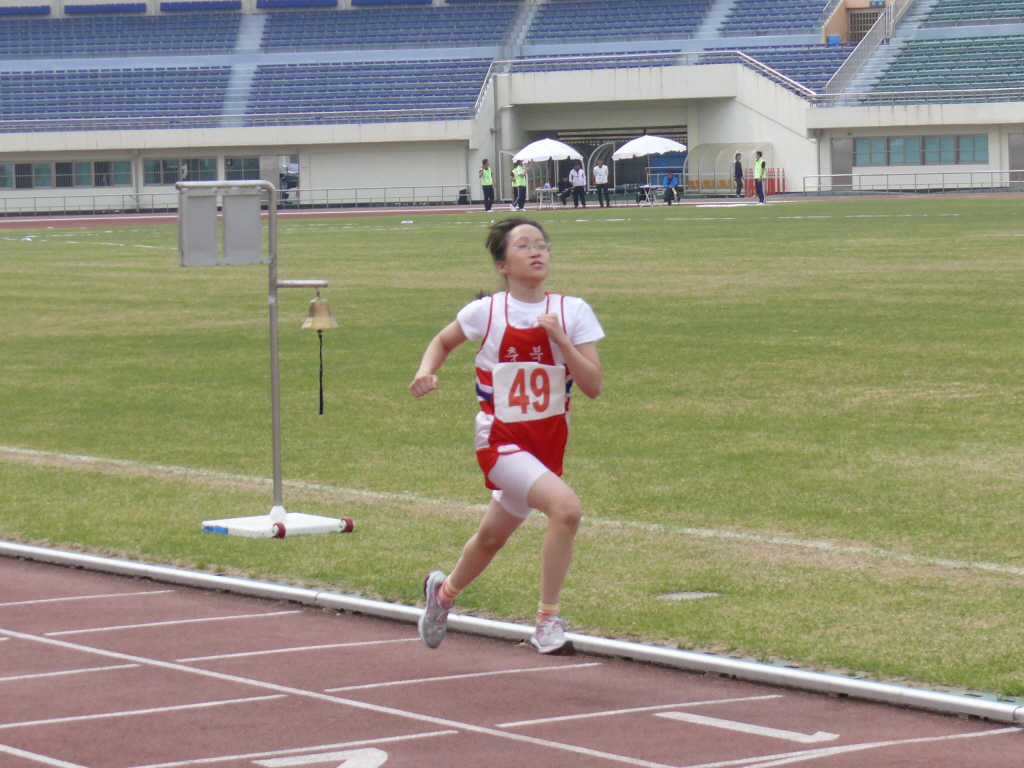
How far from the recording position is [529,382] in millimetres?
6070

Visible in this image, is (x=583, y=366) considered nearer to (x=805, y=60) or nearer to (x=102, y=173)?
(x=805, y=60)

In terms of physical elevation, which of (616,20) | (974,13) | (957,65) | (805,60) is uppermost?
Result: (616,20)

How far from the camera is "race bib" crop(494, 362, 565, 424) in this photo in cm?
606

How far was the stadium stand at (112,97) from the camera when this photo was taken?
65.8m

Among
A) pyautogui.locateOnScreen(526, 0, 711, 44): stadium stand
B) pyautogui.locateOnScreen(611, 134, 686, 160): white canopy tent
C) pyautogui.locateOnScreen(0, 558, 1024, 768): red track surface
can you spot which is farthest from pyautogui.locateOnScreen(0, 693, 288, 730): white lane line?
pyautogui.locateOnScreen(526, 0, 711, 44): stadium stand

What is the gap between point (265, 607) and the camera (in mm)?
7359

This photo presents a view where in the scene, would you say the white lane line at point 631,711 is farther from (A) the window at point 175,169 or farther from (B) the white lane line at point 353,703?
(A) the window at point 175,169

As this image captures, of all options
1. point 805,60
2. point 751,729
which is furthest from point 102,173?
point 751,729

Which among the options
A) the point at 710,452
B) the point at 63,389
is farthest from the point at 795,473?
the point at 63,389

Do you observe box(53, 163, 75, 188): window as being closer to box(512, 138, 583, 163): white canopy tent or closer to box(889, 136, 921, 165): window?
box(512, 138, 583, 163): white canopy tent

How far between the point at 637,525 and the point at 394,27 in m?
65.4

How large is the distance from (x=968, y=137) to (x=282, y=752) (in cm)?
5576

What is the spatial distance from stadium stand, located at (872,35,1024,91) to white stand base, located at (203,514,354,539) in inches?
2077

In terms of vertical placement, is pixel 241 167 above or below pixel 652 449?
above
